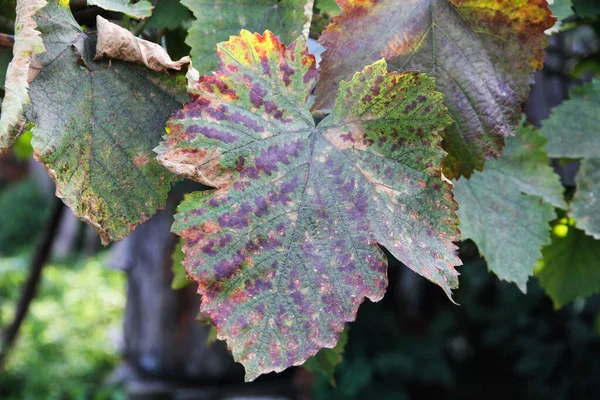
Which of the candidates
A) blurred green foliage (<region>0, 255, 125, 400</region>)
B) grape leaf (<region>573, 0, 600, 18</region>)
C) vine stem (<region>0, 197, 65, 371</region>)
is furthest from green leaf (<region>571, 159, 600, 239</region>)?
blurred green foliage (<region>0, 255, 125, 400</region>)

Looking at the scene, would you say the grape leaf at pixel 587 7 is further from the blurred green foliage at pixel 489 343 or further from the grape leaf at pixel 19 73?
the blurred green foliage at pixel 489 343

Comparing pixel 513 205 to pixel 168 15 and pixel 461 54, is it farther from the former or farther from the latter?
pixel 168 15

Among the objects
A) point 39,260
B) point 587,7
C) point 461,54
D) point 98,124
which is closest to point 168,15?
point 98,124

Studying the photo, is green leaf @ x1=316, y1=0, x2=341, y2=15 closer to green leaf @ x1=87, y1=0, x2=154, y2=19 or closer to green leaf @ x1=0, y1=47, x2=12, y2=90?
green leaf @ x1=87, y1=0, x2=154, y2=19

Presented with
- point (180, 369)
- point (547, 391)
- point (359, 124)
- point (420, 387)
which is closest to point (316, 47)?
point (359, 124)

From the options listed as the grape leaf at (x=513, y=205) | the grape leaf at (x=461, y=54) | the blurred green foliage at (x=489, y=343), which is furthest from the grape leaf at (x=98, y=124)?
the blurred green foliage at (x=489, y=343)

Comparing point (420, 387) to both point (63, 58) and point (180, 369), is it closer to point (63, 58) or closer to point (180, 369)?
point (180, 369)
